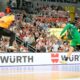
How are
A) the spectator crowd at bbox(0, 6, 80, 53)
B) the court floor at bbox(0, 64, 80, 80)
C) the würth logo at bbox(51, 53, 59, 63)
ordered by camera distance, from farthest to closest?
the spectator crowd at bbox(0, 6, 80, 53) → the würth logo at bbox(51, 53, 59, 63) → the court floor at bbox(0, 64, 80, 80)

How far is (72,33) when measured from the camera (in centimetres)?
1609

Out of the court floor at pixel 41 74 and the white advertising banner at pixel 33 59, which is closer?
the court floor at pixel 41 74

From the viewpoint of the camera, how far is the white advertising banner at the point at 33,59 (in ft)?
61.0

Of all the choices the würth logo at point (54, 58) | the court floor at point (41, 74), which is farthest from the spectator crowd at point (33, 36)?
the court floor at point (41, 74)

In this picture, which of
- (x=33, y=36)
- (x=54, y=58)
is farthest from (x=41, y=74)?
(x=33, y=36)

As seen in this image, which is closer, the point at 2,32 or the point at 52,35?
the point at 2,32

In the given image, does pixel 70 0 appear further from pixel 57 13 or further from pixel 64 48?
pixel 64 48

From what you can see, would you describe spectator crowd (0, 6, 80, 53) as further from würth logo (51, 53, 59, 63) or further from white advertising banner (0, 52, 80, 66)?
würth logo (51, 53, 59, 63)

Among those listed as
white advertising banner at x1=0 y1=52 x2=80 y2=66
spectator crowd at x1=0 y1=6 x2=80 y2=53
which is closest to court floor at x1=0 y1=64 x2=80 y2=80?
white advertising banner at x1=0 y1=52 x2=80 y2=66

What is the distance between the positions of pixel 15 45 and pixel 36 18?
5.12 meters

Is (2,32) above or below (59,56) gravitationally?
above

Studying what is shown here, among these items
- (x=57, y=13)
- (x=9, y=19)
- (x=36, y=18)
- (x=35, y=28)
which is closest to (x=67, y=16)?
(x=57, y=13)

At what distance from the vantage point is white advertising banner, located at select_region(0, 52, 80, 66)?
18.6m

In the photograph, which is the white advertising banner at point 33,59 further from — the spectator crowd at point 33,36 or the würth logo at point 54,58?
the spectator crowd at point 33,36
